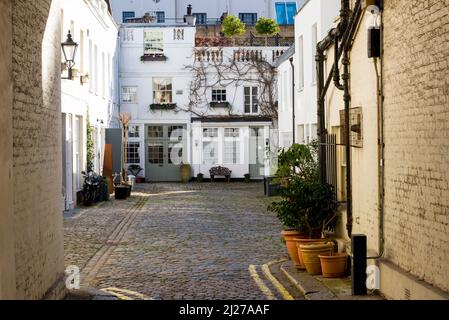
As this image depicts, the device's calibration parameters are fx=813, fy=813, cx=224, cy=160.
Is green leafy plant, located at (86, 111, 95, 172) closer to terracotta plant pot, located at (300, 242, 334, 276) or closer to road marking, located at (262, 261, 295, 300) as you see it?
road marking, located at (262, 261, 295, 300)

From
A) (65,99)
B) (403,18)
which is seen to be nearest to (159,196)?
(65,99)

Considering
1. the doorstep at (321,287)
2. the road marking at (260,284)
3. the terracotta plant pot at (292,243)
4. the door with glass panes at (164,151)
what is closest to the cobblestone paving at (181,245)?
the road marking at (260,284)

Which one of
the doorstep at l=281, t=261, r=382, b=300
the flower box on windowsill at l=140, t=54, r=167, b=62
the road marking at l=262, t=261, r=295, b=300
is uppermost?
the flower box on windowsill at l=140, t=54, r=167, b=62

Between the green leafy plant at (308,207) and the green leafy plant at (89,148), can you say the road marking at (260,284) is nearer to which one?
the green leafy plant at (308,207)

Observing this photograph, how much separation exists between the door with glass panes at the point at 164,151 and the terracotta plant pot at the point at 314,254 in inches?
1117

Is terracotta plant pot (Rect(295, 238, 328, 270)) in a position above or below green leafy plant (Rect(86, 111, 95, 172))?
below

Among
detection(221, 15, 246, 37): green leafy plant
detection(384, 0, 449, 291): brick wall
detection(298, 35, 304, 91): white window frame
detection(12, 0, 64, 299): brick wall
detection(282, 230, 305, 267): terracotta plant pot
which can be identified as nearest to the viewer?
detection(12, 0, 64, 299): brick wall

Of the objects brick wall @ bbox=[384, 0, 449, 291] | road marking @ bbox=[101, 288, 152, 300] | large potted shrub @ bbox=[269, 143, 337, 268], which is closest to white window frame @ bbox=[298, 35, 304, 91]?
large potted shrub @ bbox=[269, 143, 337, 268]

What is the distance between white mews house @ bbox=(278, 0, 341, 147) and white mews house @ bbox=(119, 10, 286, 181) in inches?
341

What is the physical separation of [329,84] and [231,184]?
24079 millimetres

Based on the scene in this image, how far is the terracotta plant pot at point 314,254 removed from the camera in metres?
12.2

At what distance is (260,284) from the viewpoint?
11.7 meters

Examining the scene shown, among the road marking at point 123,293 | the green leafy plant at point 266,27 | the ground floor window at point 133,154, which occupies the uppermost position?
the green leafy plant at point 266,27

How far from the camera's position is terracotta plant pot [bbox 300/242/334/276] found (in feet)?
40.0
